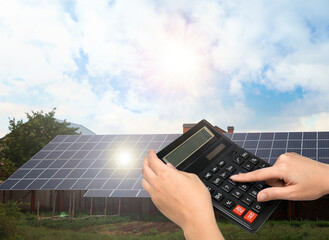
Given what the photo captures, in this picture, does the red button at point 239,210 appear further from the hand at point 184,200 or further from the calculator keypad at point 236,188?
the hand at point 184,200

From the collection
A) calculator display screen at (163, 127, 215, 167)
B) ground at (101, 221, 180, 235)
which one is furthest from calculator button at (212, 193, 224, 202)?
ground at (101, 221, 180, 235)

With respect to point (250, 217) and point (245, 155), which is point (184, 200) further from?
point (245, 155)

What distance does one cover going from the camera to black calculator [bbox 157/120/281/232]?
2.39 meters

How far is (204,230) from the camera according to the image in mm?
1765

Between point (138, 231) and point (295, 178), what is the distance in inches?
575

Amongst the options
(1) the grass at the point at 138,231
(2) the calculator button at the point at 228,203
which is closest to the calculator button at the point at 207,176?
(2) the calculator button at the point at 228,203

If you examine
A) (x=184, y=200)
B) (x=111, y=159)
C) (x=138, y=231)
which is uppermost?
(x=184, y=200)

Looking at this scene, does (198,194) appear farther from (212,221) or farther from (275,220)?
(275,220)

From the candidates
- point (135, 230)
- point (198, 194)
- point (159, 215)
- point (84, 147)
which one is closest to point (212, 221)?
point (198, 194)

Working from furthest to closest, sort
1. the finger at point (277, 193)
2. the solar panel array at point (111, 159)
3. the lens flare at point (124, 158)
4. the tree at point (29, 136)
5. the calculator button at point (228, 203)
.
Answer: the tree at point (29, 136)
the lens flare at point (124, 158)
the solar panel array at point (111, 159)
the calculator button at point (228, 203)
the finger at point (277, 193)

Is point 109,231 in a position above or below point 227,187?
below

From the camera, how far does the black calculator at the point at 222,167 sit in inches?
94.0

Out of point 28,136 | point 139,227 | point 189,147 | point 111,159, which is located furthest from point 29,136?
point 189,147

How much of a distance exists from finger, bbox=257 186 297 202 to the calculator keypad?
0.36 ft
